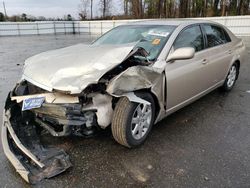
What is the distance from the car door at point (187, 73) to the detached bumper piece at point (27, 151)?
1599 millimetres

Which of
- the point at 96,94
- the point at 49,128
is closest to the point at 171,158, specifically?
the point at 96,94

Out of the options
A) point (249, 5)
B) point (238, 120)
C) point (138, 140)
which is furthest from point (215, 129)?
point (249, 5)

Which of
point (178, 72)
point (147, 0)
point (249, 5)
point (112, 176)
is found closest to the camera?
point (112, 176)

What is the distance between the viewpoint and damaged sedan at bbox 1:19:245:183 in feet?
7.56

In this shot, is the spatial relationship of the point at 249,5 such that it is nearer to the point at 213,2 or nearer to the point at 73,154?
the point at 213,2

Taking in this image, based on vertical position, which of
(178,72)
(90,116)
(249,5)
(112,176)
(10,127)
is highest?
(249,5)

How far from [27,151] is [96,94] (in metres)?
0.91

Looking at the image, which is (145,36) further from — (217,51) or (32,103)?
(32,103)

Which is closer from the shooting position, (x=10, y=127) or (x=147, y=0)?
(x=10, y=127)

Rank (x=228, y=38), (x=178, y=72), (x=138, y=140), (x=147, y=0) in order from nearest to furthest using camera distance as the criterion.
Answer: (x=138, y=140), (x=178, y=72), (x=228, y=38), (x=147, y=0)

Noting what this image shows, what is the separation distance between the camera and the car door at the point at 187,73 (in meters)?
2.95

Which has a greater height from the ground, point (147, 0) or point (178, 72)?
point (147, 0)

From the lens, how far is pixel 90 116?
2.38m

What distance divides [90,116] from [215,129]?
1.92 m
